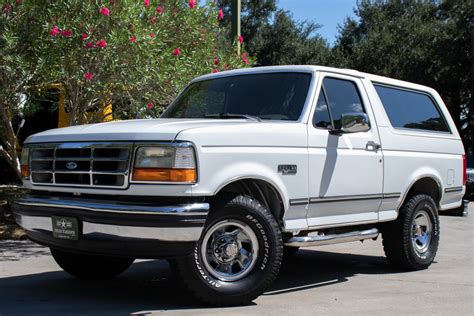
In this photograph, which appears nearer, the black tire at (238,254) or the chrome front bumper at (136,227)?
the chrome front bumper at (136,227)

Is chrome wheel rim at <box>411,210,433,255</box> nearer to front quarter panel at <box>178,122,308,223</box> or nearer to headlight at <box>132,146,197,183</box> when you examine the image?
front quarter panel at <box>178,122,308,223</box>

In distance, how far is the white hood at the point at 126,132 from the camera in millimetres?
4695

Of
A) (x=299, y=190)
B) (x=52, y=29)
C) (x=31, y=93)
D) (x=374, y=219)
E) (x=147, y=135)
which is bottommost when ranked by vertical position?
(x=374, y=219)

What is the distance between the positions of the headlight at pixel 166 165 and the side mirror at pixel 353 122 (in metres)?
1.70

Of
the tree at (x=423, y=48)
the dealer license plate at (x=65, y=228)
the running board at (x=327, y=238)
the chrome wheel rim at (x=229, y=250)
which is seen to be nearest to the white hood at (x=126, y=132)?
the dealer license plate at (x=65, y=228)

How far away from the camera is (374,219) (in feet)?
20.9

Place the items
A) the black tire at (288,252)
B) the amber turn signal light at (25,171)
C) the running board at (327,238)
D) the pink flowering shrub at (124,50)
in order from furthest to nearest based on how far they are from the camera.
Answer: the pink flowering shrub at (124,50) < the black tire at (288,252) < the amber turn signal light at (25,171) < the running board at (327,238)

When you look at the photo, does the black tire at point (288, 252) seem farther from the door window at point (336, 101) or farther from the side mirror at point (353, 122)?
the side mirror at point (353, 122)

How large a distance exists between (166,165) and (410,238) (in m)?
3.34

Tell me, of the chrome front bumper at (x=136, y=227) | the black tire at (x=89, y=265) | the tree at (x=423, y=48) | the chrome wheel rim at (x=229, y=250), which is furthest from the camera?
the tree at (x=423, y=48)

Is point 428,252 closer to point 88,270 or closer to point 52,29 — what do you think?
point 88,270

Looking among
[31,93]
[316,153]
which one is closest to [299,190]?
[316,153]

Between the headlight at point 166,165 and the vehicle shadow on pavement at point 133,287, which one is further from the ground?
the headlight at point 166,165

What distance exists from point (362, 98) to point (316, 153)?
3.96 ft
